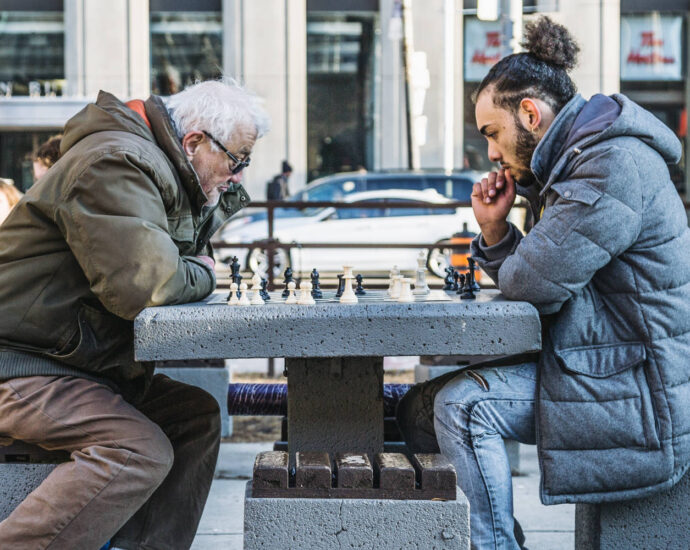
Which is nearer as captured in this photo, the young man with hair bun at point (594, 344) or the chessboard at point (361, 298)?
the young man with hair bun at point (594, 344)

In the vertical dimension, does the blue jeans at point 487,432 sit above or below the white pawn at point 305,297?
below

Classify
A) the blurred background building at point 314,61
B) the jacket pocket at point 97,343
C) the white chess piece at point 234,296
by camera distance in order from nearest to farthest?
the jacket pocket at point 97,343, the white chess piece at point 234,296, the blurred background building at point 314,61

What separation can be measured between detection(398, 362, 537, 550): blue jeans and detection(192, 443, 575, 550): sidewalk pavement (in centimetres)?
123

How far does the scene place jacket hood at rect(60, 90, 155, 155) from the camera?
2.90 m

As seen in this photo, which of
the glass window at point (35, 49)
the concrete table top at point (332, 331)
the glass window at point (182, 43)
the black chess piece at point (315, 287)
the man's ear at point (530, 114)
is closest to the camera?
the concrete table top at point (332, 331)

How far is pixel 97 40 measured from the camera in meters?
17.3

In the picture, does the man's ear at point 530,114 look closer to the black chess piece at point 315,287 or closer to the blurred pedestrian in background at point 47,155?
the black chess piece at point 315,287

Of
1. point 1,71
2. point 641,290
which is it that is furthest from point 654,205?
point 1,71

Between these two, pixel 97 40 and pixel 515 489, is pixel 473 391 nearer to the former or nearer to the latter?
pixel 515 489

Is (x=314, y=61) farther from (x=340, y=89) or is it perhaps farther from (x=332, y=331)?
(x=332, y=331)

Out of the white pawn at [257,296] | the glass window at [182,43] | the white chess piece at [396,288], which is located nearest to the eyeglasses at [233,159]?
the white pawn at [257,296]

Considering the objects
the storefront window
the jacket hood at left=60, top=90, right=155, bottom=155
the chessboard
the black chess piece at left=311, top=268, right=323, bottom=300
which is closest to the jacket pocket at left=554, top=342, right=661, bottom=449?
the chessboard

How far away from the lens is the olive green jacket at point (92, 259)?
8.54 ft

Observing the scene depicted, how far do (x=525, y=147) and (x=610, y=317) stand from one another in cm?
63
